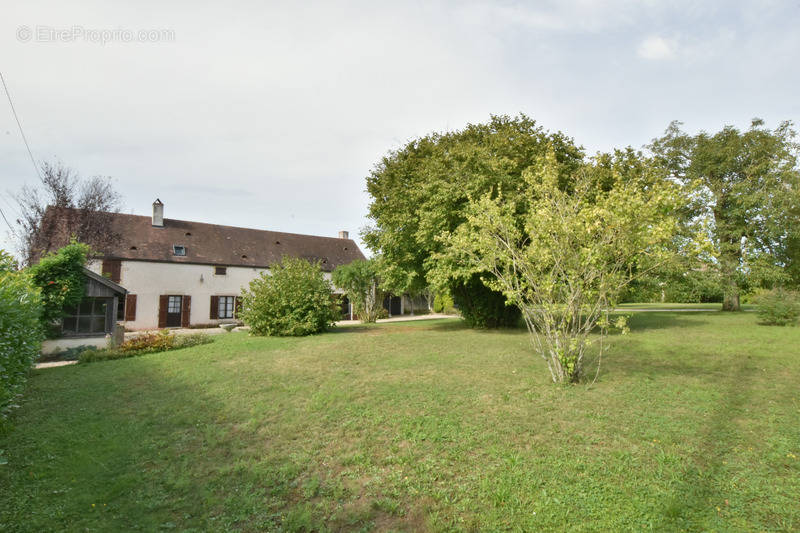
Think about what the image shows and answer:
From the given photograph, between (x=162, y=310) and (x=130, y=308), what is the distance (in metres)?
1.63

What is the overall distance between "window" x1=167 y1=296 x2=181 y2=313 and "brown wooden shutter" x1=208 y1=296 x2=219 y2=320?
6.19ft

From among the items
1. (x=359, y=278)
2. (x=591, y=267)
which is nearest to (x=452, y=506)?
(x=591, y=267)

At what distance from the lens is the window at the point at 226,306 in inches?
1014

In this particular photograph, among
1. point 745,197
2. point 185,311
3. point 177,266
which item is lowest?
point 185,311

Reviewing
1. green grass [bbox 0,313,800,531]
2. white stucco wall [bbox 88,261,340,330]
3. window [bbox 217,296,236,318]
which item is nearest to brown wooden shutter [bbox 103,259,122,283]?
white stucco wall [bbox 88,261,340,330]

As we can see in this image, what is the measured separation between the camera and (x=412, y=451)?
4.69 meters

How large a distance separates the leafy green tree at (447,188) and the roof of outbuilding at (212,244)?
13311 millimetres

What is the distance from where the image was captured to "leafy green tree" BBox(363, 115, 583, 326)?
45.9ft

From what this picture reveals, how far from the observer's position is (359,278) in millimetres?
23547

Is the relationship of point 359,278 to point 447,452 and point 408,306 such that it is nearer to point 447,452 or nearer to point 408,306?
point 408,306

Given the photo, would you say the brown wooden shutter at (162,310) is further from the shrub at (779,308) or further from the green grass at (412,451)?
the shrub at (779,308)

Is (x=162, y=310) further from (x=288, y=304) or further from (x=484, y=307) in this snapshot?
(x=484, y=307)

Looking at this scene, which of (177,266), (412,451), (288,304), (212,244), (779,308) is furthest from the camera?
(212,244)

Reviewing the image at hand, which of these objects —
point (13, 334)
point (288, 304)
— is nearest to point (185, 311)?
point (288, 304)
